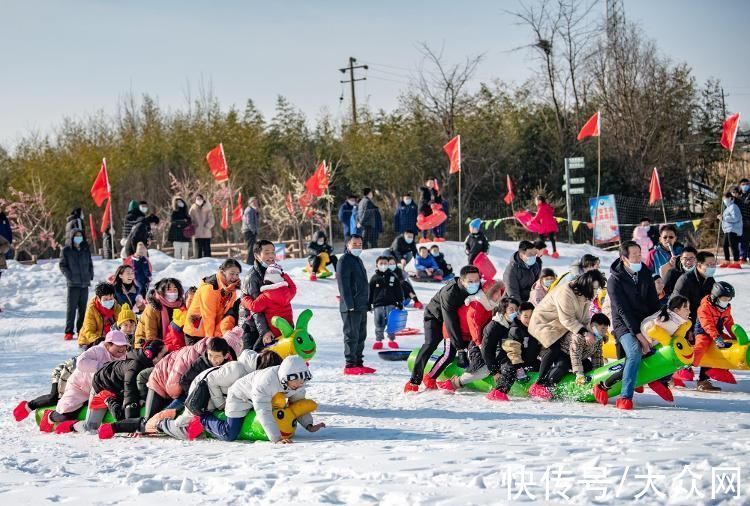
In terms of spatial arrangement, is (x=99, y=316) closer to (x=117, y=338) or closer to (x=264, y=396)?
(x=117, y=338)

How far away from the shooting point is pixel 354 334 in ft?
38.2

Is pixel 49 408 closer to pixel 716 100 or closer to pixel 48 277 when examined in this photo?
pixel 48 277

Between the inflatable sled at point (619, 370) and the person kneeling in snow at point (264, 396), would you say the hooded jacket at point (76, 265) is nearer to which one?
the person kneeling in snow at point (264, 396)

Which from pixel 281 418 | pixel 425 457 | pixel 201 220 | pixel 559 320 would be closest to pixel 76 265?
pixel 201 220

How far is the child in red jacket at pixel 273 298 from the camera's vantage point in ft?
32.6

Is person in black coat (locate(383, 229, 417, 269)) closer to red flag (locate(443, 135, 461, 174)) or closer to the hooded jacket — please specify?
red flag (locate(443, 135, 461, 174))

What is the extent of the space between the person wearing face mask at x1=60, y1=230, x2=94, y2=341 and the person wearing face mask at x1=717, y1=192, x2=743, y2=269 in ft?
41.1

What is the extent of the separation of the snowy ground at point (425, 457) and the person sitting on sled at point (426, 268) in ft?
30.8

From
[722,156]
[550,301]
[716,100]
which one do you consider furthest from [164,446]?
[716,100]

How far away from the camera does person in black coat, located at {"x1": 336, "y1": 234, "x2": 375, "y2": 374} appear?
37.8 feet

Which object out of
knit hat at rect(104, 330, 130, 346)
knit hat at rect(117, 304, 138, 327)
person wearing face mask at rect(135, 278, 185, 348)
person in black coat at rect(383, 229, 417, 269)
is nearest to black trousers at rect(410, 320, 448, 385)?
person wearing face mask at rect(135, 278, 185, 348)

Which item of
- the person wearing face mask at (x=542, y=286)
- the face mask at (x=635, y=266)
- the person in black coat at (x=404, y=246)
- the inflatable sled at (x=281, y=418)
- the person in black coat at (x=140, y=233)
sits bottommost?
the inflatable sled at (x=281, y=418)

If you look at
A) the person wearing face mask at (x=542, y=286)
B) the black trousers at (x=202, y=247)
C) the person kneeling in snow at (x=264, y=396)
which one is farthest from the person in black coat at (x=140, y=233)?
the person kneeling in snow at (x=264, y=396)

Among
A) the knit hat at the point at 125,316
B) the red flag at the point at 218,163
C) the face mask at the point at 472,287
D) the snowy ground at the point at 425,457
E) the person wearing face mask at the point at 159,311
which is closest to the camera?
the snowy ground at the point at 425,457
